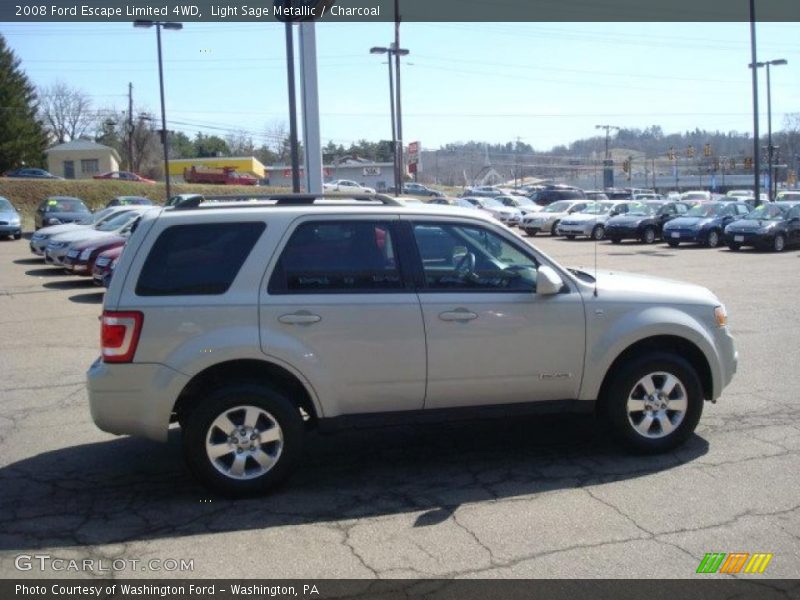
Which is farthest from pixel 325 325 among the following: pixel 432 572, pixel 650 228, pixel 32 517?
pixel 650 228

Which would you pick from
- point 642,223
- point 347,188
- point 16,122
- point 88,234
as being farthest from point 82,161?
point 88,234

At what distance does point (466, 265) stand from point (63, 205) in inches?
1109

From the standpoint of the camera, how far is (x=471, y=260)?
5805 mm

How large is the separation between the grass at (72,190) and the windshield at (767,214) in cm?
3079

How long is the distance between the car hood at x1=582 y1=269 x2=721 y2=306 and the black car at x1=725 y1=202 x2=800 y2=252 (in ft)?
68.4

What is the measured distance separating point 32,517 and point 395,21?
92.0 feet

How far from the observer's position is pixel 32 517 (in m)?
5.09

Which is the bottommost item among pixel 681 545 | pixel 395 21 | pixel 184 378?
pixel 681 545

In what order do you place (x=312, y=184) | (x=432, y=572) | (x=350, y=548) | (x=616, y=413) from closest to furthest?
1. (x=432, y=572)
2. (x=350, y=548)
3. (x=616, y=413)
4. (x=312, y=184)

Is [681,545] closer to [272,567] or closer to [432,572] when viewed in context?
[432,572]

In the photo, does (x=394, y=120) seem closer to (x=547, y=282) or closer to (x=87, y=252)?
(x=87, y=252)

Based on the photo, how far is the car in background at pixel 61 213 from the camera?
1149 inches

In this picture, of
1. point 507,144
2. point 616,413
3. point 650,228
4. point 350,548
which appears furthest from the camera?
point 507,144

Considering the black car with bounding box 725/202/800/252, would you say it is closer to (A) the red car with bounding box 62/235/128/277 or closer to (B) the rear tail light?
(A) the red car with bounding box 62/235/128/277
